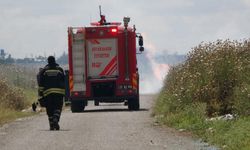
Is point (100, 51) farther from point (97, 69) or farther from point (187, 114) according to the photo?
point (187, 114)

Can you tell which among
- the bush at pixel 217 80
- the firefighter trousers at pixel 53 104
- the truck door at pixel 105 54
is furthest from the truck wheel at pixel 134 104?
the firefighter trousers at pixel 53 104

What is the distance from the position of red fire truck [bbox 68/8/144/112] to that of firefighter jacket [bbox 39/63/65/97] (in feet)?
33.2

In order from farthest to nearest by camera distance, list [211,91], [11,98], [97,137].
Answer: [11,98]
[211,91]
[97,137]

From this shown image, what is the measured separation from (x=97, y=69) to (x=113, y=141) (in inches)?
562

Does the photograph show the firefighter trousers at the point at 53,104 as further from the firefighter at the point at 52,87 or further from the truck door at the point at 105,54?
the truck door at the point at 105,54

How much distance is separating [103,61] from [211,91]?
955 centimetres

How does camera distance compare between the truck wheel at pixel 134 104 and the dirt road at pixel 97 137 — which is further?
the truck wheel at pixel 134 104

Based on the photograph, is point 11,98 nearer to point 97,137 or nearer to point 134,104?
point 134,104

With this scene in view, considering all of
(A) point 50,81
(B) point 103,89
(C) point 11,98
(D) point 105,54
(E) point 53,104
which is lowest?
(C) point 11,98

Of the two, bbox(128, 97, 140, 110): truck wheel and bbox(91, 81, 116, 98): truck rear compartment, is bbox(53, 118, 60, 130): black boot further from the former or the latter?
bbox(128, 97, 140, 110): truck wheel

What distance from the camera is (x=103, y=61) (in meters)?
29.8

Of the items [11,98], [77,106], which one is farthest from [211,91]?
[11,98]

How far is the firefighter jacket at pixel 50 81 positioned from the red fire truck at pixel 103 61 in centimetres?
1011

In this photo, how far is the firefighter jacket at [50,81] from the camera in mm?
19359
